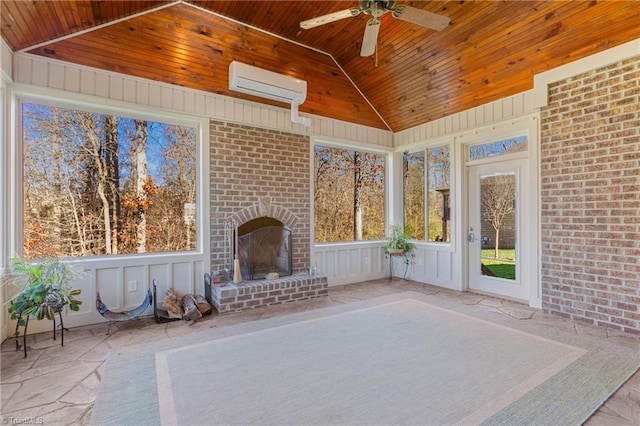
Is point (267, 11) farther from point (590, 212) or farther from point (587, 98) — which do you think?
point (590, 212)

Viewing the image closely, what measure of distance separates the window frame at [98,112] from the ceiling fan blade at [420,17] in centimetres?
279

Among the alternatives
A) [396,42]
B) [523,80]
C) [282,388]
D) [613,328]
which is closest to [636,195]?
[613,328]

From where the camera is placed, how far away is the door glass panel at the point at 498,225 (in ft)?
14.8

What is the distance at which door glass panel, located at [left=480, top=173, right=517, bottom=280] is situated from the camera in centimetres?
450

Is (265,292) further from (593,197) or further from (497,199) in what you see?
(593,197)

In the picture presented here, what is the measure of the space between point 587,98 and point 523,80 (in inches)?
30.8

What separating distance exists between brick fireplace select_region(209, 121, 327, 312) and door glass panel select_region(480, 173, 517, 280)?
2633 mm

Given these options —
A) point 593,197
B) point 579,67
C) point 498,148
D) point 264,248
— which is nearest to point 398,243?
point 498,148

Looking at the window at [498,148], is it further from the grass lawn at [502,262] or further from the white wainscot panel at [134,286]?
the white wainscot panel at [134,286]

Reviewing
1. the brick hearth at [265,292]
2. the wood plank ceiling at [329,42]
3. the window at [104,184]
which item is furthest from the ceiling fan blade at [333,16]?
the brick hearth at [265,292]

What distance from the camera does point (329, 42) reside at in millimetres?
4707

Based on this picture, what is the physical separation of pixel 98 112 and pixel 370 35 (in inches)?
131

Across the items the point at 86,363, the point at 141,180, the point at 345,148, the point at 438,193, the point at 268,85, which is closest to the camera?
the point at 86,363

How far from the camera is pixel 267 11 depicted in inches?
158
